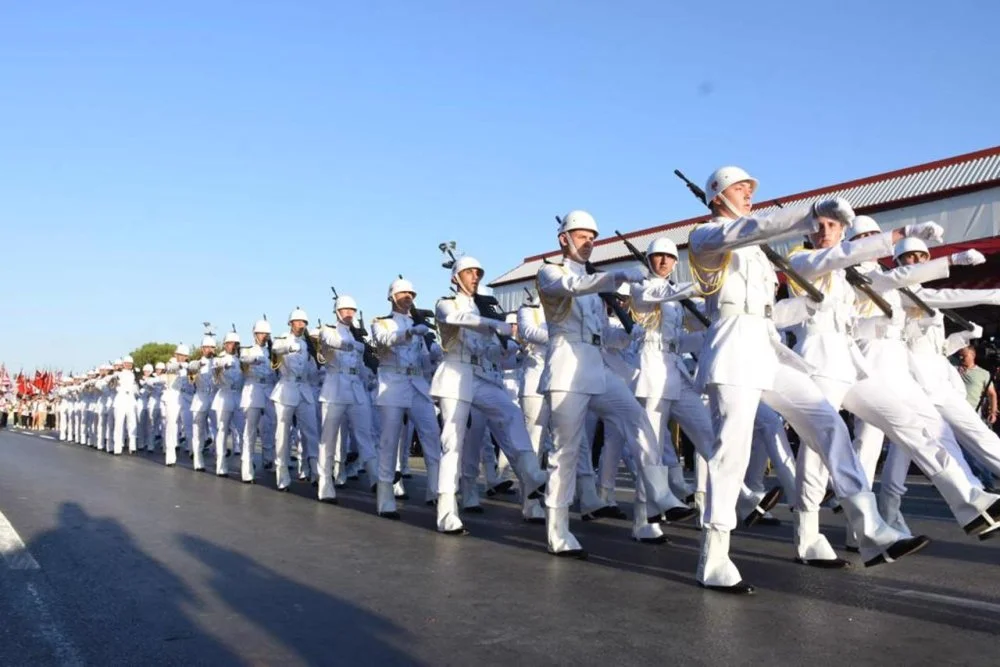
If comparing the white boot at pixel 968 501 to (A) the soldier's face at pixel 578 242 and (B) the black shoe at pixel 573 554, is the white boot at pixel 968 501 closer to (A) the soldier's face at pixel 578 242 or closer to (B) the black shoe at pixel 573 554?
(B) the black shoe at pixel 573 554

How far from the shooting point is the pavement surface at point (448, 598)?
4336 millimetres

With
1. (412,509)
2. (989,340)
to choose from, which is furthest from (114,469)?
(989,340)

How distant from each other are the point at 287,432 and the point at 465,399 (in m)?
4.94

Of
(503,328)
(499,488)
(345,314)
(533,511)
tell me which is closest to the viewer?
(503,328)

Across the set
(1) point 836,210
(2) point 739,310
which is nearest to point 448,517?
(2) point 739,310

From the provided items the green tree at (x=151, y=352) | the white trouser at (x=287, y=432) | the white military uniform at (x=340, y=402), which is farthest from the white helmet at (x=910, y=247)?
the green tree at (x=151, y=352)

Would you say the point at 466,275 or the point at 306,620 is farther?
the point at 466,275

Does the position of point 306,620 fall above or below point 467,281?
below

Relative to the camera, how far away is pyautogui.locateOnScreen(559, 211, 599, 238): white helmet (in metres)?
7.30

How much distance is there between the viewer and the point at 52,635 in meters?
4.66

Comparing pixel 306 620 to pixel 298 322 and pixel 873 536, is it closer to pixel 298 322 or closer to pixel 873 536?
pixel 873 536

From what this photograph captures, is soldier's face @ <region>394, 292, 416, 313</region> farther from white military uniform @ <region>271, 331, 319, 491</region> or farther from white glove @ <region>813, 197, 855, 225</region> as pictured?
white glove @ <region>813, 197, 855, 225</region>

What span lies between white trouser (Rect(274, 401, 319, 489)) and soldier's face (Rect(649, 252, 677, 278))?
6101mm

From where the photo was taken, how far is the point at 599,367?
741 centimetres
